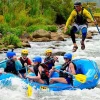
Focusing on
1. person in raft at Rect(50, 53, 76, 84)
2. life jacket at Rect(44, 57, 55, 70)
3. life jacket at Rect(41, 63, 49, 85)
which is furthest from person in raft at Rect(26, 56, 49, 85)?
life jacket at Rect(44, 57, 55, 70)

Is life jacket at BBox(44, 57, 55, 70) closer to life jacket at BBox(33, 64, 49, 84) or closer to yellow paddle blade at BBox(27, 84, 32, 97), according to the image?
life jacket at BBox(33, 64, 49, 84)

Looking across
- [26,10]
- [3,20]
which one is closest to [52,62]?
[3,20]

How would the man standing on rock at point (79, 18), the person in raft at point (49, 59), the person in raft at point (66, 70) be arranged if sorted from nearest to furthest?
the man standing on rock at point (79, 18) < the person in raft at point (66, 70) < the person in raft at point (49, 59)

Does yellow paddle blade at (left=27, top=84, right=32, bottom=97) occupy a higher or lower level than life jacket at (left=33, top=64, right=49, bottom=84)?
lower

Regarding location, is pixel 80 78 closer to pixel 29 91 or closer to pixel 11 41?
pixel 29 91

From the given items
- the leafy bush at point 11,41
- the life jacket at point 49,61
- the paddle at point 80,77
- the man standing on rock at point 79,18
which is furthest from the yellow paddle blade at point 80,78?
the leafy bush at point 11,41

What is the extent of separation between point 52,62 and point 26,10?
19.7 metres

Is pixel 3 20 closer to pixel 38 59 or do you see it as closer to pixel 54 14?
pixel 54 14

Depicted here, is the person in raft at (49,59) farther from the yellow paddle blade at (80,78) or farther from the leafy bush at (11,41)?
the leafy bush at (11,41)

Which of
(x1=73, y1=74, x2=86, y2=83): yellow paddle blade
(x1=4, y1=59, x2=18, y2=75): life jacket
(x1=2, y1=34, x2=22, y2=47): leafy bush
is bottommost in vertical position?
(x1=2, y1=34, x2=22, y2=47): leafy bush

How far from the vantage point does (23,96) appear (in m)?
10.3

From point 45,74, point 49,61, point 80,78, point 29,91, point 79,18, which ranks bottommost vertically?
point 29,91

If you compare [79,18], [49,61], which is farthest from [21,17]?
[79,18]

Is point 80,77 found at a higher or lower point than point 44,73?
lower
